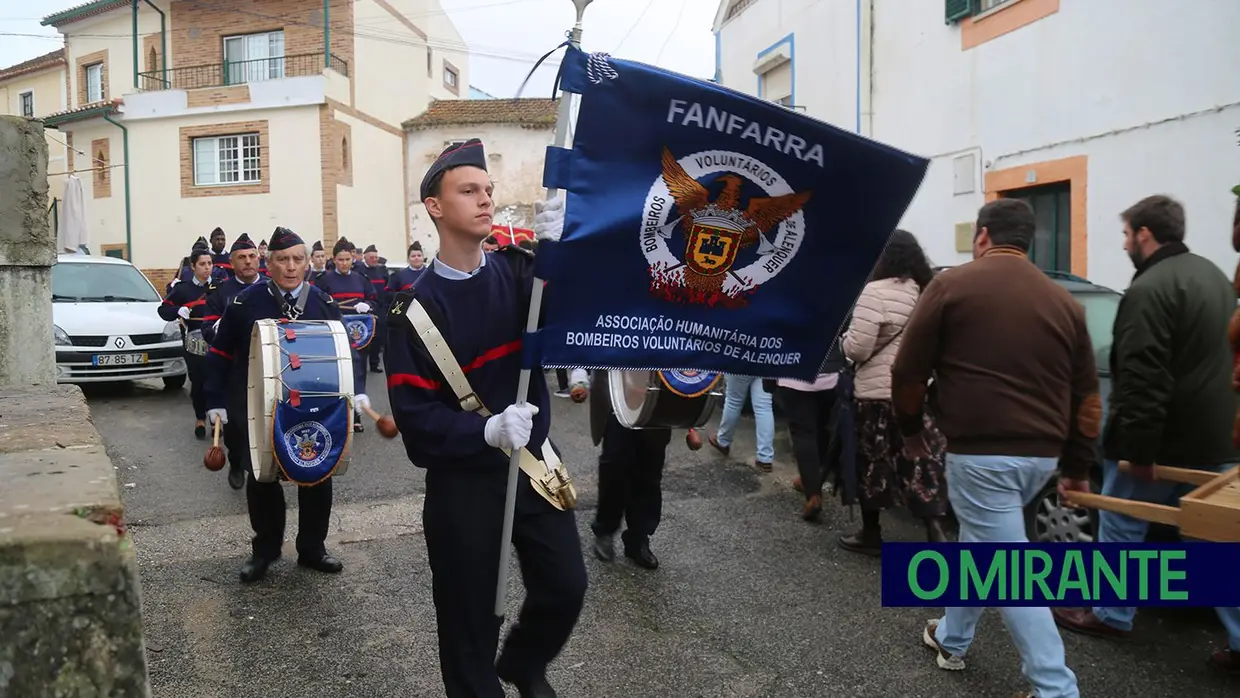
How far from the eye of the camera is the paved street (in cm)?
366

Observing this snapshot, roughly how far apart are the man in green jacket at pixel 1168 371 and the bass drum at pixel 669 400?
1.70 metres

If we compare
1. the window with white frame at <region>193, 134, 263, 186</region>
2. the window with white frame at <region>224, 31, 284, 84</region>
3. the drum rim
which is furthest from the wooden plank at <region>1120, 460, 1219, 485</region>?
the window with white frame at <region>224, 31, 284, 84</region>

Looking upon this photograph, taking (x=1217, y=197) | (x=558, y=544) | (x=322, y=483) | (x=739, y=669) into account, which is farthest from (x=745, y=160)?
(x=1217, y=197)

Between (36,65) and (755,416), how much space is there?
3718 centimetres

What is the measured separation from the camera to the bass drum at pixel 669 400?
4367mm

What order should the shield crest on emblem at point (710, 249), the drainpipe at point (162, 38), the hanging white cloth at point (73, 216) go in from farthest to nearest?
the drainpipe at point (162, 38) < the hanging white cloth at point (73, 216) < the shield crest on emblem at point (710, 249)

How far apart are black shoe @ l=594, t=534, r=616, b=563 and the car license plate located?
26.9ft

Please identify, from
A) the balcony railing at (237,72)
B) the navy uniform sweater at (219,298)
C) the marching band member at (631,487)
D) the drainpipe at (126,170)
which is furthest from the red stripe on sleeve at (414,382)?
the drainpipe at (126,170)

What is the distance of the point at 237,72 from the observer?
2562 centimetres

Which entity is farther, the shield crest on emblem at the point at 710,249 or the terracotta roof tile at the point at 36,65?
the terracotta roof tile at the point at 36,65

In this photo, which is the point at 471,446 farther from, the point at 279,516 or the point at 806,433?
the point at 806,433

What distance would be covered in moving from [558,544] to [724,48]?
15.4 metres

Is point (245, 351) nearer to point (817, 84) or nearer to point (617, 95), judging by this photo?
point (617, 95)

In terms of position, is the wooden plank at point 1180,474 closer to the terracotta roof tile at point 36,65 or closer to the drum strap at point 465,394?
the drum strap at point 465,394
